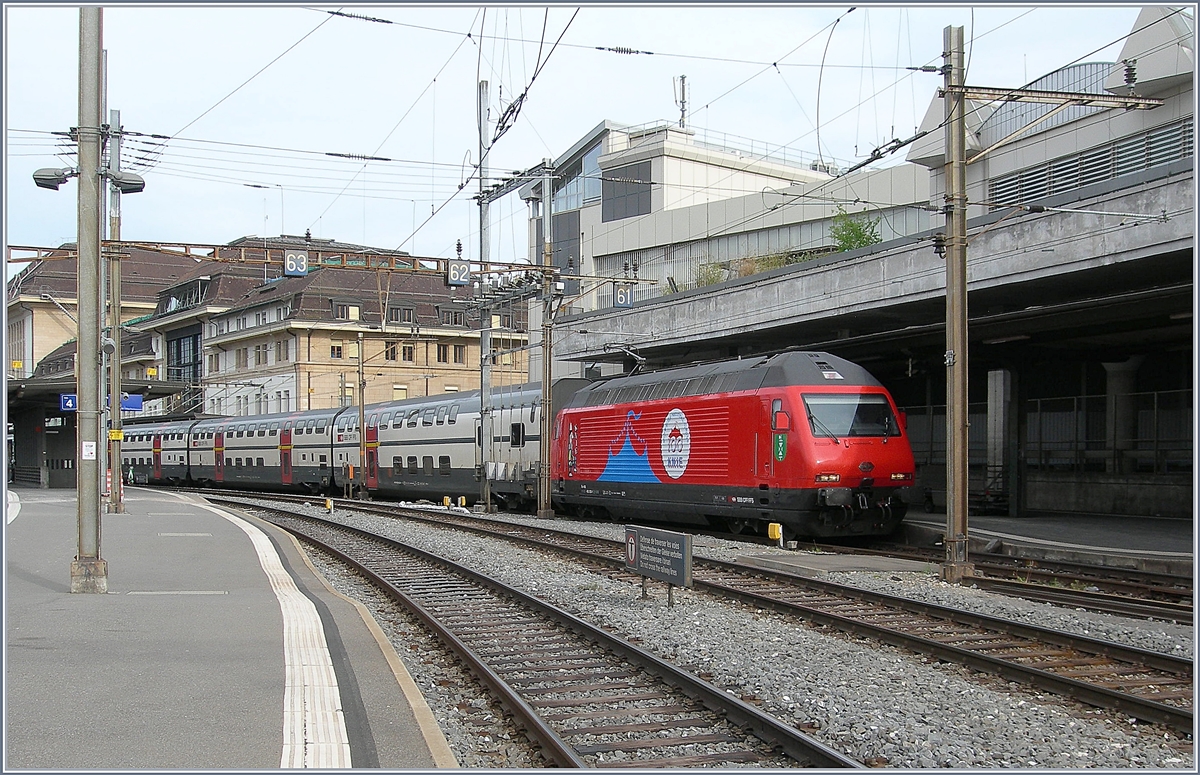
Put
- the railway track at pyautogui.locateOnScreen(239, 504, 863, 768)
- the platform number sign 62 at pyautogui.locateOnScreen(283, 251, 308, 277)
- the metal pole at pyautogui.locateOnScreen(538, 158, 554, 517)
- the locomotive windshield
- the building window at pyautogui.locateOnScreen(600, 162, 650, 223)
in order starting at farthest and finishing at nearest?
1. the building window at pyautogui.locateOnScreen(600, 162, 650, 223)
2. the metal pole at pyautogui.locateOnScreen(538, 158, 554, 517)
3. the platform number sign 62 at pyautogui.locateOnScreen(283, 251, 308, 277)
4. the locomotive windshield
5. the railway track at pyautogui.locateOnScreen(239, 504, 863, 768)

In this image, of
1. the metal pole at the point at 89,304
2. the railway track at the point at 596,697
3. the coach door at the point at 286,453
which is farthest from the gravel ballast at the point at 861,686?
the coach door at the point at 286,453

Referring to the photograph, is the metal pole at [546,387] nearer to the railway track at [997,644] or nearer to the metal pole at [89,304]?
the railway track at [997,644]

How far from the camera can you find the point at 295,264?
22.4 meters

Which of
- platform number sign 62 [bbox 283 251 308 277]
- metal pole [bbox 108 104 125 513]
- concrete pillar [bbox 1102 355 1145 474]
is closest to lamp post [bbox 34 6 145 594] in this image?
platform number sign 62 [bbox 283 251 308 277]

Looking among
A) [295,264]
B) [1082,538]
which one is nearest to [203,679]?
[1082,538]

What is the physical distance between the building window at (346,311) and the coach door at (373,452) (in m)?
31.5

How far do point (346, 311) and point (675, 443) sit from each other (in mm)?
52110

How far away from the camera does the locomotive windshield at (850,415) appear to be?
17.8 m

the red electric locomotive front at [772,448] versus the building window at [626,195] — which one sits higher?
the building window at [626,195]

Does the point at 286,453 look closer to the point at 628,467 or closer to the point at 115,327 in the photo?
the point at 115,327

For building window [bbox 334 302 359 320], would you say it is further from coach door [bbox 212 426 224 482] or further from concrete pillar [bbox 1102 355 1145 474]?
concrete pillar [bbox 1102 355 1145 474]

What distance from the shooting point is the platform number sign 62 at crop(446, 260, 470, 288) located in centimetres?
2456

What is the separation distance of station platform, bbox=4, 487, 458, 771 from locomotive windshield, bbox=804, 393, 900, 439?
27.6 feet

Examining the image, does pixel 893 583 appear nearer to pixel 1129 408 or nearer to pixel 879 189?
pixel 1129 408
